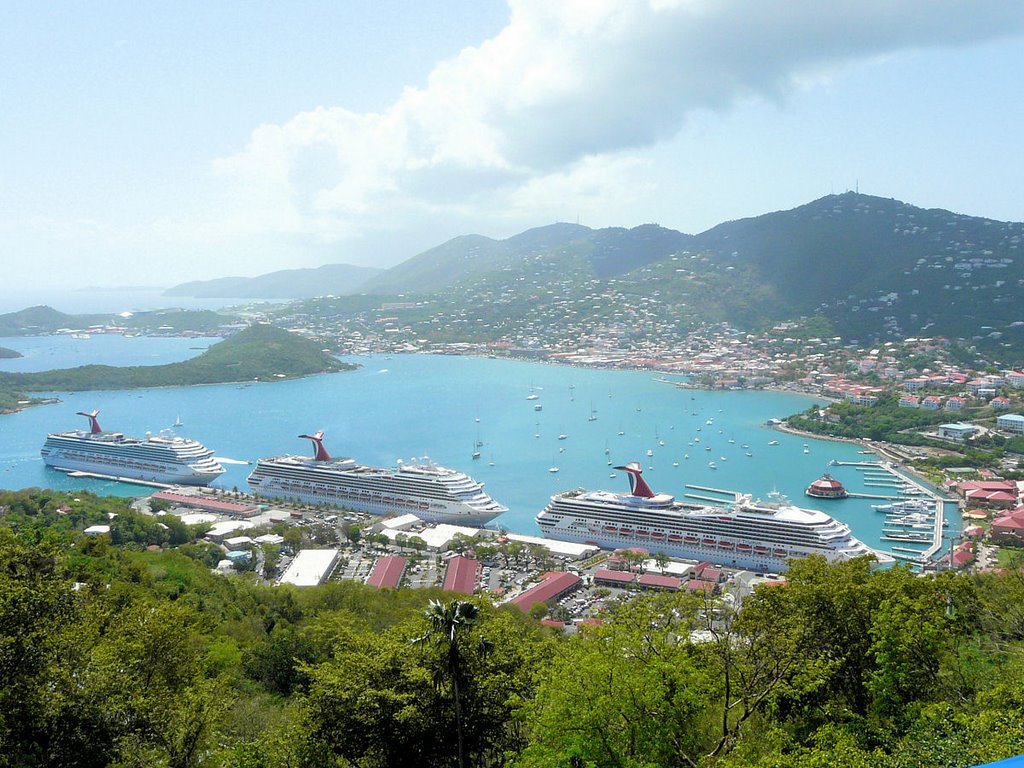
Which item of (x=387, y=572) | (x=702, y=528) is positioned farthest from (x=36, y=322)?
(x=702, y=528)

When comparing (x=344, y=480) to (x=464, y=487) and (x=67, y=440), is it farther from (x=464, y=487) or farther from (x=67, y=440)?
(x=67, y=440)

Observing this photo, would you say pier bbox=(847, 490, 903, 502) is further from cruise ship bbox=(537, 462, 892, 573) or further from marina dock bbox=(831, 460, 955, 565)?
cruise ship bbox=(537, 462, 892, 573)

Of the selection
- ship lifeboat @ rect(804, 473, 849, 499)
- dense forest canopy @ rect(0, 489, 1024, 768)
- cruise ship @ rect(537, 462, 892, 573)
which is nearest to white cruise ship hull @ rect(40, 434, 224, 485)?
cruise ship @ rect(537, 462, 892, 573)

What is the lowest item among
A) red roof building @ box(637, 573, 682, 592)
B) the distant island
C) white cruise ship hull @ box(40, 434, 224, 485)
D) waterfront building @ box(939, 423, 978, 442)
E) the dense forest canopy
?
waterfront building @ box(939, 423, 978, 442)

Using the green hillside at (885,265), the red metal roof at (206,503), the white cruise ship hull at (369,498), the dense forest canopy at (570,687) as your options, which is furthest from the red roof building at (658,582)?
the green hillside at (885,265)

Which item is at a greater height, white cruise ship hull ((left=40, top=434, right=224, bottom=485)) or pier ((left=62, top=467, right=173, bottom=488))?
white cruise ship hull ((left=40, top=434, right=224, bottom=485))
